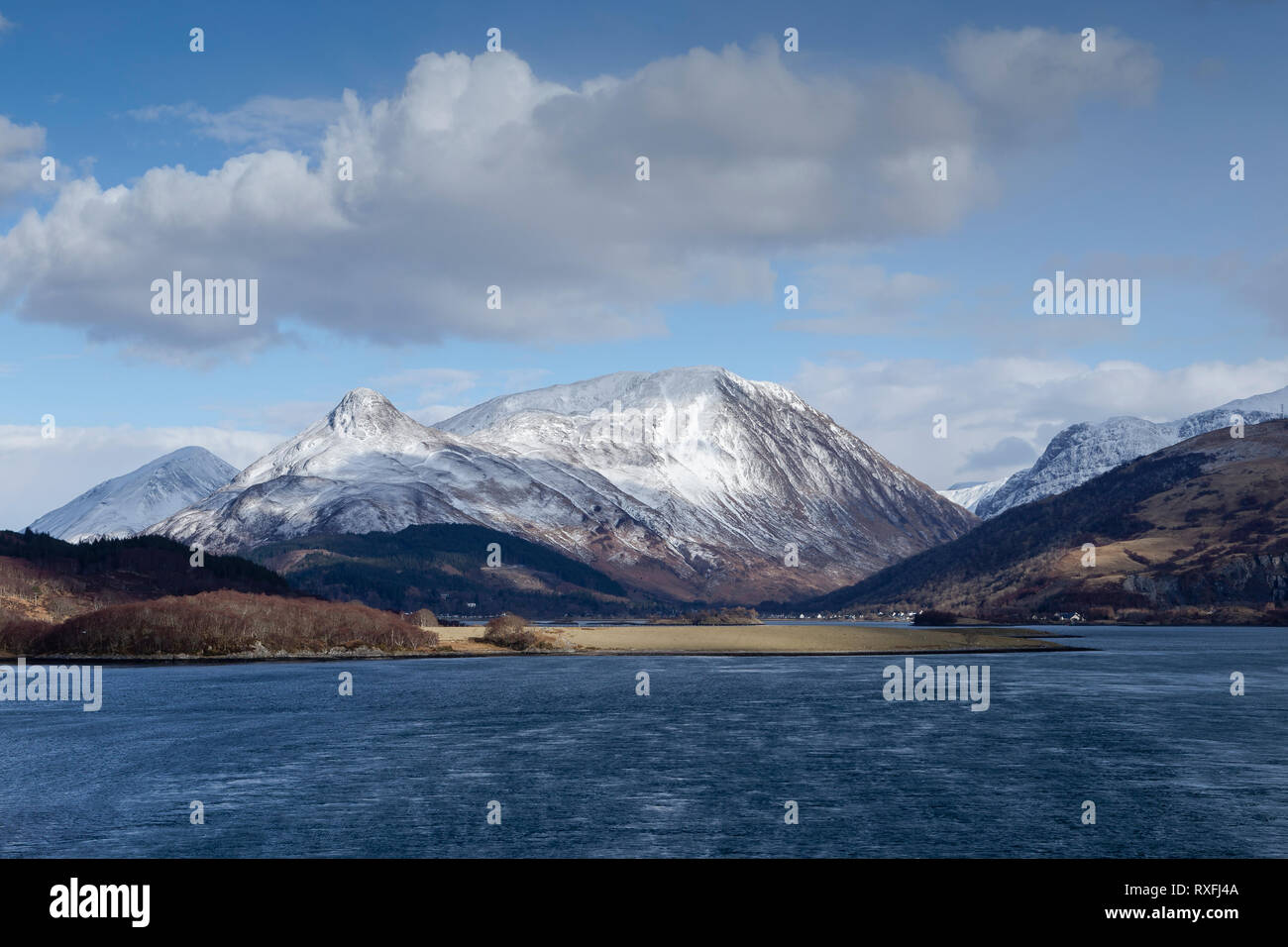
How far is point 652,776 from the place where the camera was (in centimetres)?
8888

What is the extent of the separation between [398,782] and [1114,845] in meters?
50.2

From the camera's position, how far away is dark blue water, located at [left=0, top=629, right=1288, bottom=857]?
67.4 meters

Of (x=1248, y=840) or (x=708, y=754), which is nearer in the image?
(x=1248, y=840)

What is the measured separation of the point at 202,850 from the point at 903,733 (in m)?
72.5

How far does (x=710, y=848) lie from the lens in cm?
6481

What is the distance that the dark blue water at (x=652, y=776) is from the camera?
67375 millimetres

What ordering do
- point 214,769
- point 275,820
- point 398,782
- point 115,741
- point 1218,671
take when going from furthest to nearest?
point 1218,671 → point 115,741 → point 214,769 → point 398,782 → point 275,820

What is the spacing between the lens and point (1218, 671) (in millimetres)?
192750

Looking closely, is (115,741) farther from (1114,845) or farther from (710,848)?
(1114,845)
